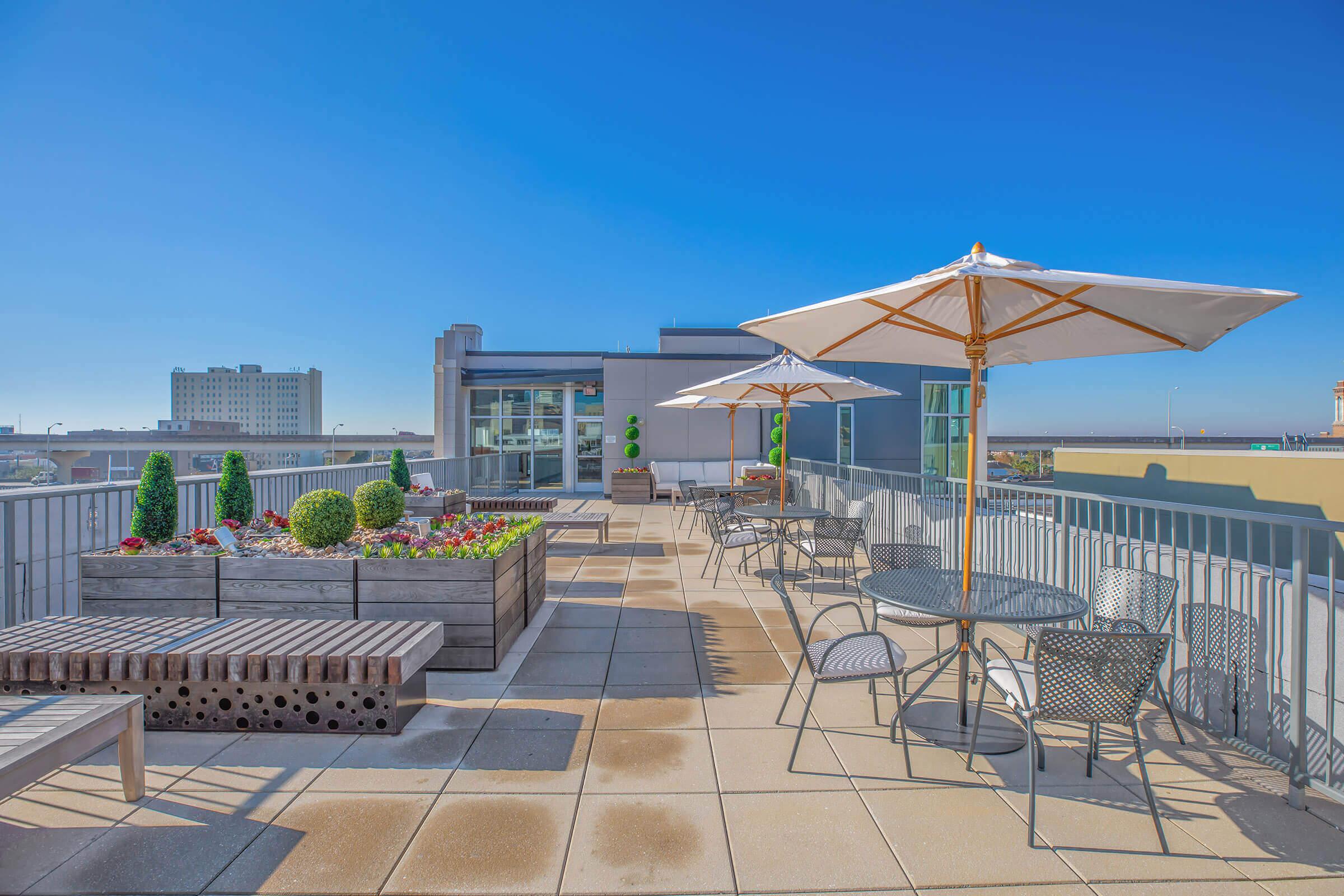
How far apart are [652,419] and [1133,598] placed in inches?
480

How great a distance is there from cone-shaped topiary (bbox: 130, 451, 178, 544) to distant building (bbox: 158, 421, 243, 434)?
74366 millimetres

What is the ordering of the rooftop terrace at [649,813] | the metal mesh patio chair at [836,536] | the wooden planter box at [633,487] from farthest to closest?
1. the wooden planter box at [633,487]
2. the metal mesh patio chair at [836,536]
3. the rooftop terrace at [649,813]

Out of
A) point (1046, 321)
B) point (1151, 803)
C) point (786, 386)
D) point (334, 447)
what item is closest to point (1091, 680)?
point (1151, 803)

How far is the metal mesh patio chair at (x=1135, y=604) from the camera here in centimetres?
273

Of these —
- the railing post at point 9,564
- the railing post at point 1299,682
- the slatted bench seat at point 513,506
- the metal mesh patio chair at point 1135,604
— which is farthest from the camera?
the slatted bench seat at point 513,506

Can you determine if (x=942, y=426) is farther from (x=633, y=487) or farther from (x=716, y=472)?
(x=633, y=487)

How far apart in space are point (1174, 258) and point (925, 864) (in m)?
33.1

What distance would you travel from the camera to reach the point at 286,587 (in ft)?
11.4

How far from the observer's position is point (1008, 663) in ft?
7.94

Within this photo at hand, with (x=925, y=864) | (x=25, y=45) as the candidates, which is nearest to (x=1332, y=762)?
(x=925, y=864)

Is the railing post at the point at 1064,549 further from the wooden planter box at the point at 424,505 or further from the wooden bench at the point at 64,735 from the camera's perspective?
the wooden planter box at the point at 424,505

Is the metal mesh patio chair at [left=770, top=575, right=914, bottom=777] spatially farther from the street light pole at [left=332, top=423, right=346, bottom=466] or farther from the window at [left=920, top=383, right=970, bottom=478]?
the window at [left=920, top=383, right=970, bottom=478]

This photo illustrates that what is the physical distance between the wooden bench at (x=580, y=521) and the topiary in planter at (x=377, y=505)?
2.23 meters

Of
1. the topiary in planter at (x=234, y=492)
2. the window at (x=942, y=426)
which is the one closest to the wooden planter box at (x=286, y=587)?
the topiary in planter at (x=234, y=492)
